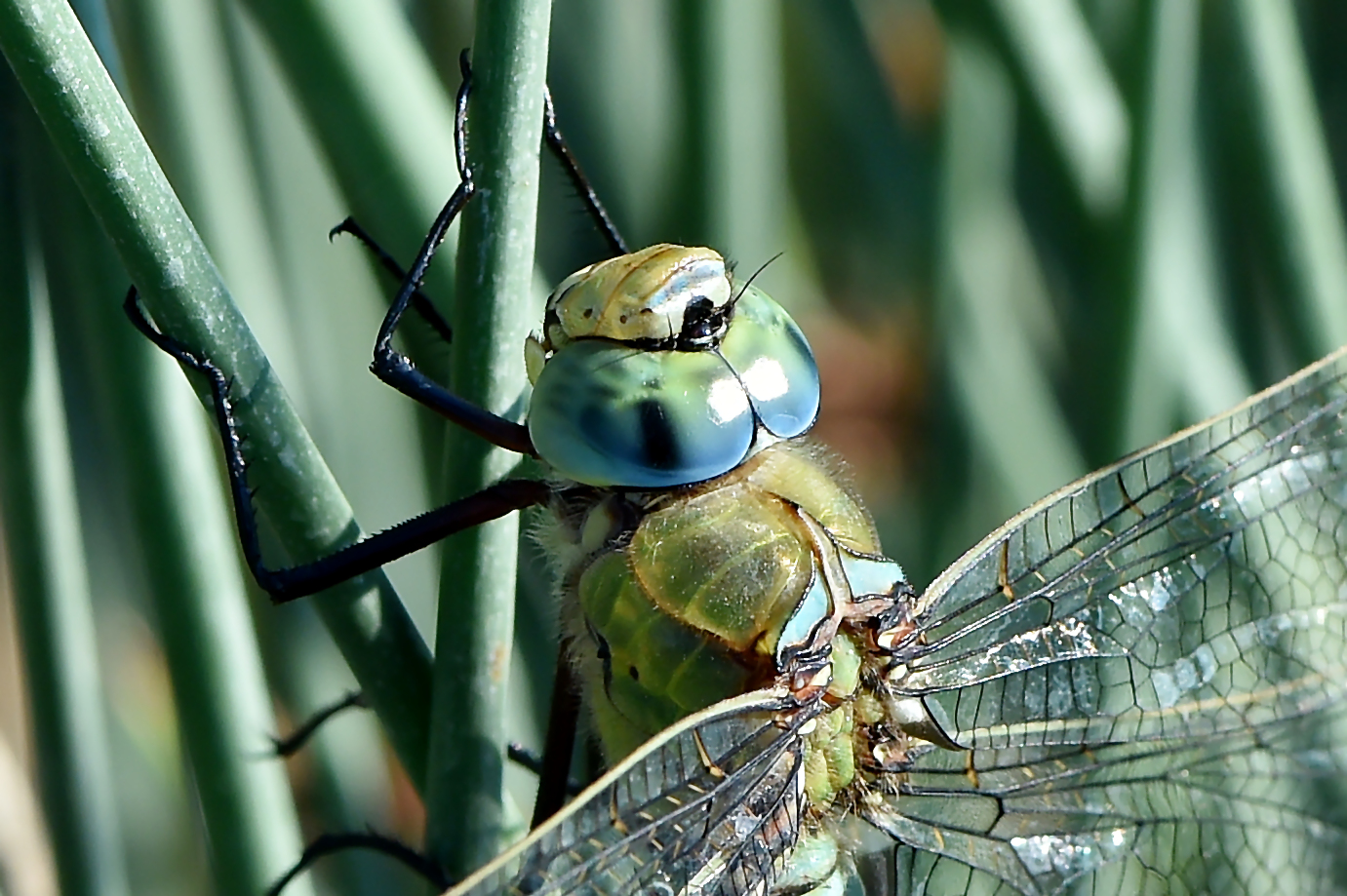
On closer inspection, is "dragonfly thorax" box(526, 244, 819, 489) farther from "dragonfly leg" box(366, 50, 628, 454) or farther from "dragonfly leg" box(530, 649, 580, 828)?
"dragonfly leg" box(530, 649, 580, 828)

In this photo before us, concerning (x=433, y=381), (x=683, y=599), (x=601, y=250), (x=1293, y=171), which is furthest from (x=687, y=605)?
(x=1293, y=171)

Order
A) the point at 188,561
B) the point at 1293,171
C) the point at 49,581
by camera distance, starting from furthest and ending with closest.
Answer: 1. the point at 1293,171
2. the point at 49,581
3. the point at 188,561

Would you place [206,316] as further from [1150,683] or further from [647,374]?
[1150,683]

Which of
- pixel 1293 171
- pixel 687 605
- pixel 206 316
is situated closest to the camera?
pixel 206 316

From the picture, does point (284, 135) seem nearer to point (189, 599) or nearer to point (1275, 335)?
point (189, 599)

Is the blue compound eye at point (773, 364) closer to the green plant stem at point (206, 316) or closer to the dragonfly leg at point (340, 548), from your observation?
the dragonfly leg at point (340, 548)

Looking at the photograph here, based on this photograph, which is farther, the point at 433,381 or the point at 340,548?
the point at 433,381

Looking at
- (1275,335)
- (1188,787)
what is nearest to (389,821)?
(1188,787)

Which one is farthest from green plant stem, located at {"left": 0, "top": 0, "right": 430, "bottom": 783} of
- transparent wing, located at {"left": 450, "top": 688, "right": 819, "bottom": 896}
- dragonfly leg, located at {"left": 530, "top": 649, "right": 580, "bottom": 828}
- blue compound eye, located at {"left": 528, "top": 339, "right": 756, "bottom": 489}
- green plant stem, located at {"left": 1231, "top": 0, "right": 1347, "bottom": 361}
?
green plant stem, located at {"left": 1231, "top": 0, "right": 1347, "bottom": 361}
